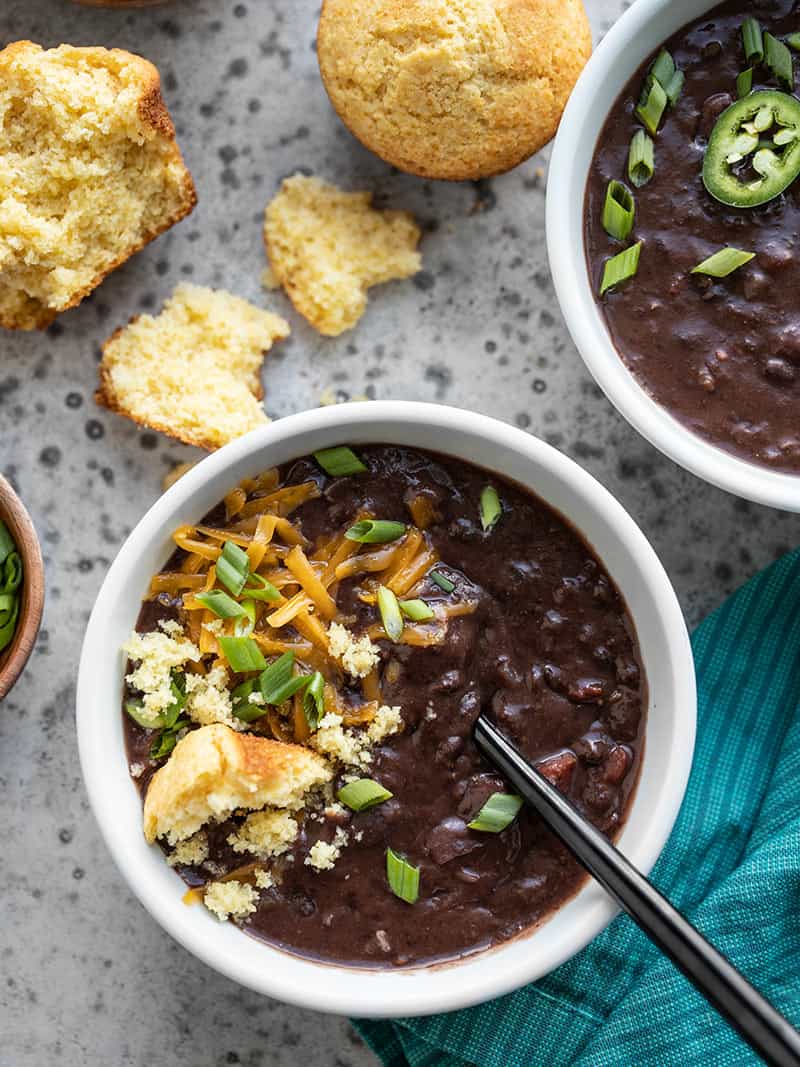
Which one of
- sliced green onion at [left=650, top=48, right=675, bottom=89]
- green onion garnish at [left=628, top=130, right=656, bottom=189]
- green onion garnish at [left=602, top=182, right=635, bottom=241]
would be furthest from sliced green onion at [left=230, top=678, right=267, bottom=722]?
sliced green onion at [left=650, top=48, right=675, bottom=89]

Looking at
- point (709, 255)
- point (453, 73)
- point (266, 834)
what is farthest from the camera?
point (453, 73)

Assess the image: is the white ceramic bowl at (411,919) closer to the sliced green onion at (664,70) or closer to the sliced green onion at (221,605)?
the sliced green onion at (221,605)

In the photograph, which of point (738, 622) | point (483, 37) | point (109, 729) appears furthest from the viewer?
point (738, 622)

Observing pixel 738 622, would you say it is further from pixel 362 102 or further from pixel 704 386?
pixel 362 102

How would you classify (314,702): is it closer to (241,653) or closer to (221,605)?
(241,653)

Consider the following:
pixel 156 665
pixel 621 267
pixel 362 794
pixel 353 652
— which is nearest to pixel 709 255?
pixel 621 267

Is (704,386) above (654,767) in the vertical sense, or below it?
above

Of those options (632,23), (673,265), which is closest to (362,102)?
(632,23)
